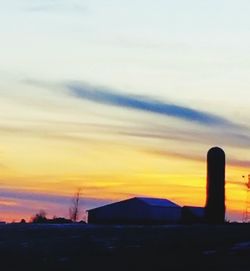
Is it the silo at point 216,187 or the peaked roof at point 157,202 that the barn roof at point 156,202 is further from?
the silo at point 216,187

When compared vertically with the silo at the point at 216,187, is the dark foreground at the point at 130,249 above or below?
below

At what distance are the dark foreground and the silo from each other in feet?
26.0

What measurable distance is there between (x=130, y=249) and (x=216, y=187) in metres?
13.2

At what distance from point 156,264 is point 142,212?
33244 millimetres

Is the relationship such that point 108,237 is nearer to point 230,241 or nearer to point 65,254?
point 65,254

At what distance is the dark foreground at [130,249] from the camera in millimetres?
20953

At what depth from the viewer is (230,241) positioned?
2323 centimetres

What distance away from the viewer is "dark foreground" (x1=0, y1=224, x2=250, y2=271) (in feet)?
68.7

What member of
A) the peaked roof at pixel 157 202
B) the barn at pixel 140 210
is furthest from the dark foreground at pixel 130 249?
the peaked roof at pixel 157 202

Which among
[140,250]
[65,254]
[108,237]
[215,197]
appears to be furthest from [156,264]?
[215,197]

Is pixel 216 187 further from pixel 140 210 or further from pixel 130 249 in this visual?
pixel 140 210

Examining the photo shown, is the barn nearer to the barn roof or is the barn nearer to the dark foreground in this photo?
the barn roof

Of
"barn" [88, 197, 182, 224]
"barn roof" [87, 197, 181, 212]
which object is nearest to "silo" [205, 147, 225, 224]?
"barn" [88, 197, 182, 224]

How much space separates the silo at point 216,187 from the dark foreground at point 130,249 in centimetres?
792
